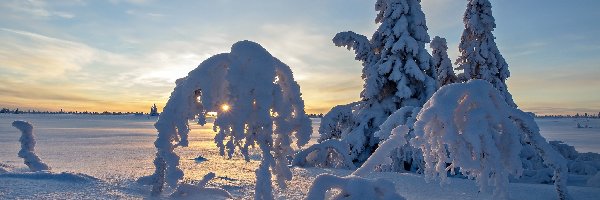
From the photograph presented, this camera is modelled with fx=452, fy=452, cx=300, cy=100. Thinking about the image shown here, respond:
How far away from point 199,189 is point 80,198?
1.85 meters

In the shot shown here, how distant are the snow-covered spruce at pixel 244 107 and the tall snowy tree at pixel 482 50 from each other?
17.1 m

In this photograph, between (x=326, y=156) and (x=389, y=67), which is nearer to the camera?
(x=326, y=156)

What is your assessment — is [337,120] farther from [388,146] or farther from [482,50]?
[388,146]

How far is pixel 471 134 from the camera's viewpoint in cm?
583

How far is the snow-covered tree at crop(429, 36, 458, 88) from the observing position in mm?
22766

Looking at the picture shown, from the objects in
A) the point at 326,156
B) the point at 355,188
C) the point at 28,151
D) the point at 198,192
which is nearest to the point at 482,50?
the point at 326,156

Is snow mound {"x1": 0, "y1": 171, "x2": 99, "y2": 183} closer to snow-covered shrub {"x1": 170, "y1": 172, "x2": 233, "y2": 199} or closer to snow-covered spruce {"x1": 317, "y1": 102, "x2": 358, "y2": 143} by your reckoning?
snow-covered shrub {"x1": 170, "y1": 172, "x2": 233, "y2": 199}

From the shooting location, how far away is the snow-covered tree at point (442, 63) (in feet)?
74.7

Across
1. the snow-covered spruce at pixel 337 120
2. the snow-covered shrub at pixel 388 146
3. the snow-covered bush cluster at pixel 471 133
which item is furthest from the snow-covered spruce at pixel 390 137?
the snow-covered spruce at pixel 337 120

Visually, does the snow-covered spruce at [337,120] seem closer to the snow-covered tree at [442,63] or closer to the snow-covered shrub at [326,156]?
the snow-covered shrub at [326,156]

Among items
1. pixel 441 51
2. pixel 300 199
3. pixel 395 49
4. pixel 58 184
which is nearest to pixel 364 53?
pixel 395 49

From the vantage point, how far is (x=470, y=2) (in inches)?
867

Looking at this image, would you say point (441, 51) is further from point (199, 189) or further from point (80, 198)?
point (80, 198)

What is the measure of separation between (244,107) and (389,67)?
41.1 feet
